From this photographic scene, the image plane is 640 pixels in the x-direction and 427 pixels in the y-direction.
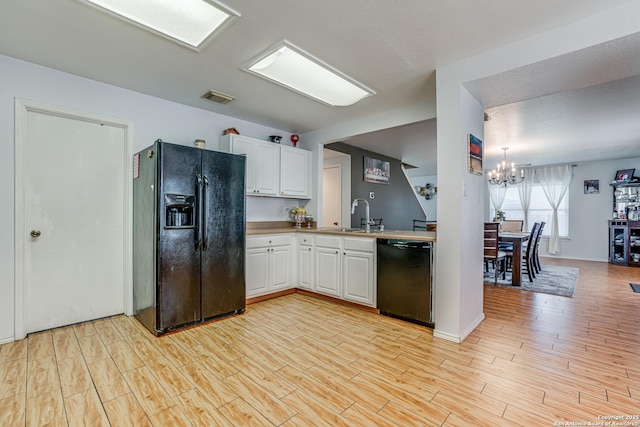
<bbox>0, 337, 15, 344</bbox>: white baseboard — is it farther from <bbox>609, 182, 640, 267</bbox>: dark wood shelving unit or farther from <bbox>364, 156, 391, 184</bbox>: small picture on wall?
<bbox>609, 182, 640, 267</bbox>: dark wood shelving unit

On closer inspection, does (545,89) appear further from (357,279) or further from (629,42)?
(357,279)

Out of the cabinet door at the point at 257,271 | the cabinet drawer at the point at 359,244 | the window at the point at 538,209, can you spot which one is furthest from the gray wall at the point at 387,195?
the window at the point at 538,209

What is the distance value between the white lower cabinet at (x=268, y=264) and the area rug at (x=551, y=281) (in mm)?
3302

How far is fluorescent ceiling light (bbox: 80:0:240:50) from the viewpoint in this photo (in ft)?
6.00

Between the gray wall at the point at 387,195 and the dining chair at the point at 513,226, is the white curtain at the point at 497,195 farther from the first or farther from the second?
the gray wall at the point at 387,195

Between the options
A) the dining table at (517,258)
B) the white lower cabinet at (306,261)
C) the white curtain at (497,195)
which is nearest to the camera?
the white lower cabinet at (306,261)

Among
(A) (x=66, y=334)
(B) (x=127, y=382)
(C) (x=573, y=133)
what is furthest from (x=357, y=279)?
(C) (x=573, y=133)

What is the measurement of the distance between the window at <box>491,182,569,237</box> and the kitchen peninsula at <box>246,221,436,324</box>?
603cm

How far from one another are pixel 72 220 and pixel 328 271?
8.93ft

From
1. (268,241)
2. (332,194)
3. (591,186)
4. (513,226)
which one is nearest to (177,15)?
(268,241)

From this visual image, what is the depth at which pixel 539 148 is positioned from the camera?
5.61 metres

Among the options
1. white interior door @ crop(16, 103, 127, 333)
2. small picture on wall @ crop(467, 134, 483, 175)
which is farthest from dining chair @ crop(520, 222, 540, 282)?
white interior door @ crop(16, 103, 127, 333)

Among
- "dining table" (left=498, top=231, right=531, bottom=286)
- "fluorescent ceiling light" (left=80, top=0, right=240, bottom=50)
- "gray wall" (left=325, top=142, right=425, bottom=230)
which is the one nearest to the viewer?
"fluorescent ceiling light" (left=80, top=0, right=240, bottom=50)

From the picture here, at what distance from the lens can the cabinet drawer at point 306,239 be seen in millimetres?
3852
